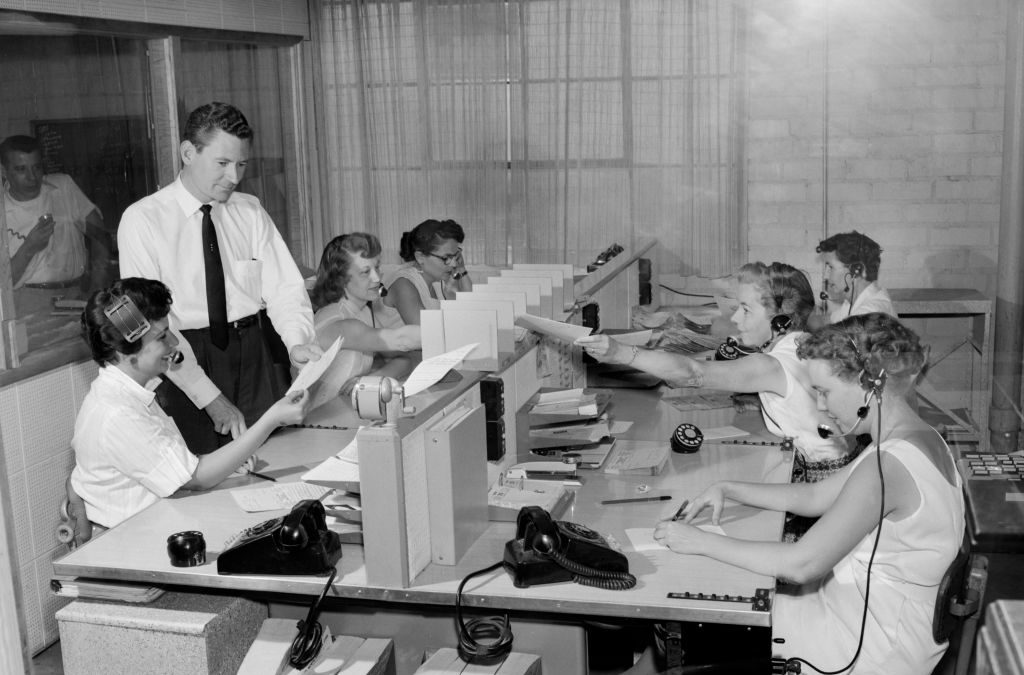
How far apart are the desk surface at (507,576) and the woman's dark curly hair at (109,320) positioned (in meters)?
0.38

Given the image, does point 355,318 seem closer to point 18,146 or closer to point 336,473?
point 18,146

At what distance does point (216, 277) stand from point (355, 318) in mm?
704

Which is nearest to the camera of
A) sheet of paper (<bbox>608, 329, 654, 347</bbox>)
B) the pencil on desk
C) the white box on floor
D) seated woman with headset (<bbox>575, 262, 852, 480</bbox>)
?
the white box on floor

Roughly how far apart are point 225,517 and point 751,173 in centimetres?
374

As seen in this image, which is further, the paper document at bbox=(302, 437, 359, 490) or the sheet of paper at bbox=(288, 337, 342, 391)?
the sheet of paper at bbox=(288, 337, 342, 391)

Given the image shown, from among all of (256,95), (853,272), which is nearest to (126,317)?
(853,272)

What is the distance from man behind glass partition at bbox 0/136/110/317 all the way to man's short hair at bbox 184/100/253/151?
0.58m

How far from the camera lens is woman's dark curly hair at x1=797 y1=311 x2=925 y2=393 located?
2281 mm

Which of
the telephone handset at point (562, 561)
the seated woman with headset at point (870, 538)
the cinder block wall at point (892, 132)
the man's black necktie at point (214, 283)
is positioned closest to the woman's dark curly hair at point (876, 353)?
the seated woman with headset at point (870, 538)

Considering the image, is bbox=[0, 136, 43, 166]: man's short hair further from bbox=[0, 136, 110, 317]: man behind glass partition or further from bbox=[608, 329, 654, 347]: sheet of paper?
bbox=[608, 329, 654, 347]: sheet of paper

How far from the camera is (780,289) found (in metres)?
3.38

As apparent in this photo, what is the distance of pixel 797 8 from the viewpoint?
5297 mm

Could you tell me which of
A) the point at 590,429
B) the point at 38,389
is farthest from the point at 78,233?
the point at 590,429

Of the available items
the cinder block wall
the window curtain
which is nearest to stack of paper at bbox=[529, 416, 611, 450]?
the window curtain
